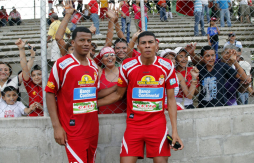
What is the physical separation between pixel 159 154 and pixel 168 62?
988 millimetres

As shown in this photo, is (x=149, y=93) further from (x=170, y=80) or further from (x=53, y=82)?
(x=53, y=82)

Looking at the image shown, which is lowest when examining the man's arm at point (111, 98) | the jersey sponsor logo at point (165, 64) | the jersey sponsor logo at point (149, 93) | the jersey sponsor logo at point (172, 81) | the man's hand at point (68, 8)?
the man's arm at point (111, 98)

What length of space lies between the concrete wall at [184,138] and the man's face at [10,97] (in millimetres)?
456

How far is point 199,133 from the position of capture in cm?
282

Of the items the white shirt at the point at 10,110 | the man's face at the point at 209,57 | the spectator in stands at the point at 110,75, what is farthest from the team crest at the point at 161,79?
the white shirt at the point at 10,110

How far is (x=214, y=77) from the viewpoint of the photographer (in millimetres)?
3170

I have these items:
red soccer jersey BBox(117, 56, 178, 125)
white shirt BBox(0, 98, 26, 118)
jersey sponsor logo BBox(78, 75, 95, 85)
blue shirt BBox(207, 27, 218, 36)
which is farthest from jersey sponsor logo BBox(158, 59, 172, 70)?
blue shirt BBox(207, 27, 218, 36)

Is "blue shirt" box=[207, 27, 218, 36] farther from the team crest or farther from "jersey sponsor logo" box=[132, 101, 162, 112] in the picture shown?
"jersey sponsor logo" box=[132, 101, 162, 112]

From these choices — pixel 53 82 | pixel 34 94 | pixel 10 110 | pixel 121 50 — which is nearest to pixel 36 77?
pixel 34 94

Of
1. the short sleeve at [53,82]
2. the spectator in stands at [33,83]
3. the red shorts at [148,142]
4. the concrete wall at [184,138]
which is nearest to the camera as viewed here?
the short sleeve at [53,82]

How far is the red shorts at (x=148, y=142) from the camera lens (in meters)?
2.20

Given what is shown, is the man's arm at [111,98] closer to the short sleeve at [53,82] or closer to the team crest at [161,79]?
the team crest at [161,79]

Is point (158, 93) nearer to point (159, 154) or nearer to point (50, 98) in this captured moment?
point (159, 154)

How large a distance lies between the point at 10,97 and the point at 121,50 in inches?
66.6
